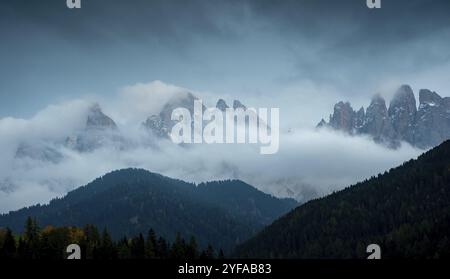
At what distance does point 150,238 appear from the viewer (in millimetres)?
102625

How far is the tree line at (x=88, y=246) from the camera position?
78.1 meters

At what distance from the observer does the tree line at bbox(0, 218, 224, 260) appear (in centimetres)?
Answer: 7810

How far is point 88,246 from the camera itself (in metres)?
96.7
